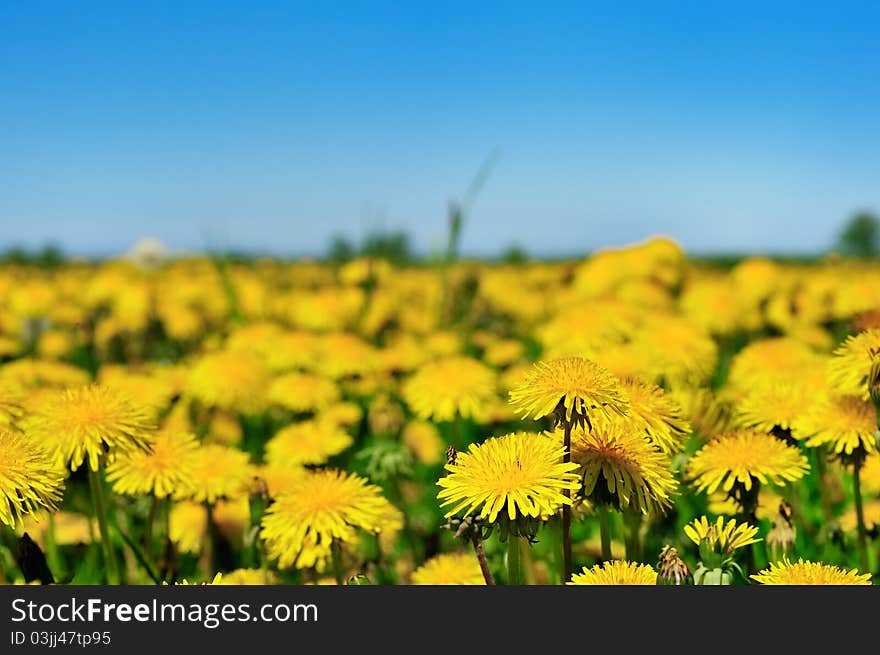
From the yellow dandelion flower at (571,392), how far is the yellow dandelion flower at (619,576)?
19cm

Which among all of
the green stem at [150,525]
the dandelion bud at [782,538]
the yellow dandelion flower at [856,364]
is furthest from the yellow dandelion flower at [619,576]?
the green stem at [150,525]

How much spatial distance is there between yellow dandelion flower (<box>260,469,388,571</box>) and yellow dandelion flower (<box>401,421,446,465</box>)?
140cm

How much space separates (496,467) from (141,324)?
386cm

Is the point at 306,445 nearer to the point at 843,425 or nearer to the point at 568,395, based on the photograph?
the point at 568,395

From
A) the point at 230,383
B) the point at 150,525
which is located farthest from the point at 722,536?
the point at 230,383

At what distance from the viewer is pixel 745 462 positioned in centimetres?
126

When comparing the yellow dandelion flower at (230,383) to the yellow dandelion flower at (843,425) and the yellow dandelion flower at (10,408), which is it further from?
the yellow dandelion flower at (843,425)

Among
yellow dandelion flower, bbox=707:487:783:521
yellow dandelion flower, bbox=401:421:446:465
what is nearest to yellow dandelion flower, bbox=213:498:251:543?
yellow dandelion flower, bbox=401:421:446:465

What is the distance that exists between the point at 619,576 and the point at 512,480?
6.7 inches

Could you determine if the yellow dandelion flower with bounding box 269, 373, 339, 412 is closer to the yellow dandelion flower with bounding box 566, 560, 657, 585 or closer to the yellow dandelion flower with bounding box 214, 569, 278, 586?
the yellow dandelion flower with bounding box 214, 569, 278, 586

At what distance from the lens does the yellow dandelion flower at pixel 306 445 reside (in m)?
1.73

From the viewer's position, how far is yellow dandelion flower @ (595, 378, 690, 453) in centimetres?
116

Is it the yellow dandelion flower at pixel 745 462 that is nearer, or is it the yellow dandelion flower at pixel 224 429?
the yellow dandelion flower at pixel 745 462

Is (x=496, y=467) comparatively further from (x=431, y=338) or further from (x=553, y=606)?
(x=431, y=338)
